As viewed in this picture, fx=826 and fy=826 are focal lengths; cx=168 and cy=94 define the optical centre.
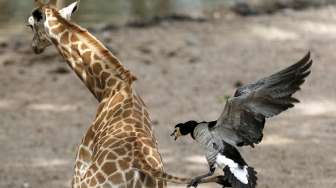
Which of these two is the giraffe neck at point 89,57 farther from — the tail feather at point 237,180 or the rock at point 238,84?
the rock at point 238,84

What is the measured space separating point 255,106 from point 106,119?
1.35 meters

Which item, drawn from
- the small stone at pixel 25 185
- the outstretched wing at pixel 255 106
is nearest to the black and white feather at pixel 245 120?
the outstretched wing at pixel 255 106

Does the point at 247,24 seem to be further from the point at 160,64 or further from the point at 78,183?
the point at 78,183

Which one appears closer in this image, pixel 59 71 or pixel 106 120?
pixel 106 120

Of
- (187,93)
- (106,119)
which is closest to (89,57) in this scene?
(106,119)

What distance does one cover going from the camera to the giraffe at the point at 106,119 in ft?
15.3

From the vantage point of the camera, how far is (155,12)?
45.1 feet

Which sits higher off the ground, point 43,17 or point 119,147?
point 43,17

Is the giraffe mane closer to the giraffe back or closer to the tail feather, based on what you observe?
the giraffe back

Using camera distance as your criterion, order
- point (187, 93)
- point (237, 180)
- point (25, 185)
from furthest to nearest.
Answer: point (187, 93)
point (25, 185)
point (237, 180)

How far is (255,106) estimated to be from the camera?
4145 mm

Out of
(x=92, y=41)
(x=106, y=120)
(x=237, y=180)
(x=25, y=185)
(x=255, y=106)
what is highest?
(x=255, y=106)

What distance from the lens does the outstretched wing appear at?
13.4ft

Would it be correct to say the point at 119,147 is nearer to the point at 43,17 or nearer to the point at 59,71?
the point at 43,17
